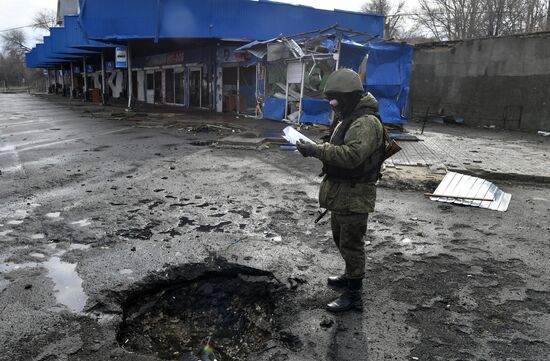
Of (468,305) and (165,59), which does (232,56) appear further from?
(468,305)

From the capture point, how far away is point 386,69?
1309 centimetres

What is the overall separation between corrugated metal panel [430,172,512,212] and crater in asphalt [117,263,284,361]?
12.5 ft

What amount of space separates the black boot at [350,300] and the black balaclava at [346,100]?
1.38m

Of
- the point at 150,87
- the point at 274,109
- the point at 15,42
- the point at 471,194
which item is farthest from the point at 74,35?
the point at 15,42

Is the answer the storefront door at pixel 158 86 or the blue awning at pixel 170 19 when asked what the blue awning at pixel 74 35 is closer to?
the storefront door at pixel 158 86

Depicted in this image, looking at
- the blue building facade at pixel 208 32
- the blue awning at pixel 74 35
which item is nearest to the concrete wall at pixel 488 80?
the blue building facade at pixel 208 32

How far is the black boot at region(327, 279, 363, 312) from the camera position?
3213mm

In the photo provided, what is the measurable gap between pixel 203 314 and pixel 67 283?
49.9 inches

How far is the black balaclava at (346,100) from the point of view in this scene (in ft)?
10.6

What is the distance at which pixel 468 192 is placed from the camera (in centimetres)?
649

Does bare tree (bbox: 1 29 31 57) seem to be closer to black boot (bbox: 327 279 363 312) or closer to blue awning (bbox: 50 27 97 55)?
blue awning (bbox: 50 27 97 55)

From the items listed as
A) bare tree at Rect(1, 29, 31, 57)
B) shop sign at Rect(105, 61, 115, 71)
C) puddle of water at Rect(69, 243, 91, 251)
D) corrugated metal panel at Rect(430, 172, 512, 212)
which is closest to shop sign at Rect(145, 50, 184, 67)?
shop sign at Rect(105, 61, 115, 71)

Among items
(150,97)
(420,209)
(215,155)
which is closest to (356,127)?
(420,209)

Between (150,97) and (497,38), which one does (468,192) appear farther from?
(150,97)
